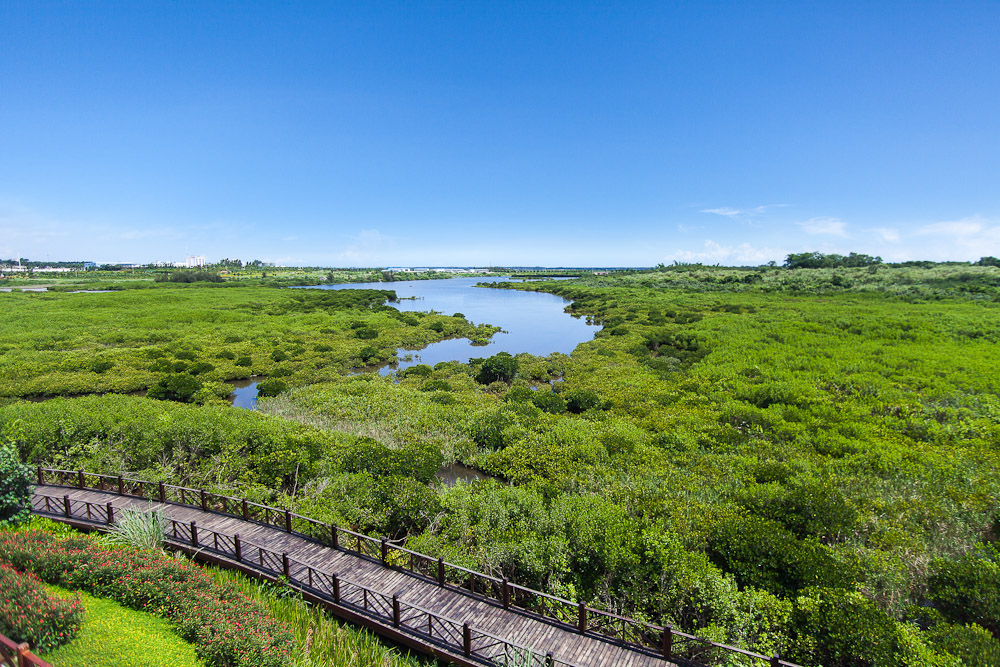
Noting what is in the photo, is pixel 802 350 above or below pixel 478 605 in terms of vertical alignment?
above

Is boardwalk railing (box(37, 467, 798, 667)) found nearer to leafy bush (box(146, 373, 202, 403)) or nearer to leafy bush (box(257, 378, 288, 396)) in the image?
leafy bush (box(146, 373, 202, 403))

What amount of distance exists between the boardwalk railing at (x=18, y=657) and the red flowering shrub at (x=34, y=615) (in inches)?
44.9

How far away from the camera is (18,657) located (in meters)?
6.32

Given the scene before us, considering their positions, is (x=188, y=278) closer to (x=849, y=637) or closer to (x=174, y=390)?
(x=174, y=390)

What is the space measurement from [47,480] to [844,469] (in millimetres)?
35421

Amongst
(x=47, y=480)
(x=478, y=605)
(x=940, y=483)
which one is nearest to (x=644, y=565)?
(x=478, y=605)

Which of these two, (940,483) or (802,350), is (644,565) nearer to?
A: (940,483)

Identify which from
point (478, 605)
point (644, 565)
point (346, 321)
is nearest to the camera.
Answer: point (478, 605)

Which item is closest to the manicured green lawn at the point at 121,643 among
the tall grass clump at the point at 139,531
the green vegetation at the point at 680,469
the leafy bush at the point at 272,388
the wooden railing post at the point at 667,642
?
the tall grass clump at the point at 139,531

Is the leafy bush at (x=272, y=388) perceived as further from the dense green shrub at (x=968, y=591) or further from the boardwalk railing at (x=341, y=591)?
the dense green shrub at (x=968, y=591)

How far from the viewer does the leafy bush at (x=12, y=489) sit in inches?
508

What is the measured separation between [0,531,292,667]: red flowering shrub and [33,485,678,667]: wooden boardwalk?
6.14ft

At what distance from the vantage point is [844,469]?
19750 mm

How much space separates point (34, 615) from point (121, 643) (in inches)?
65.8
